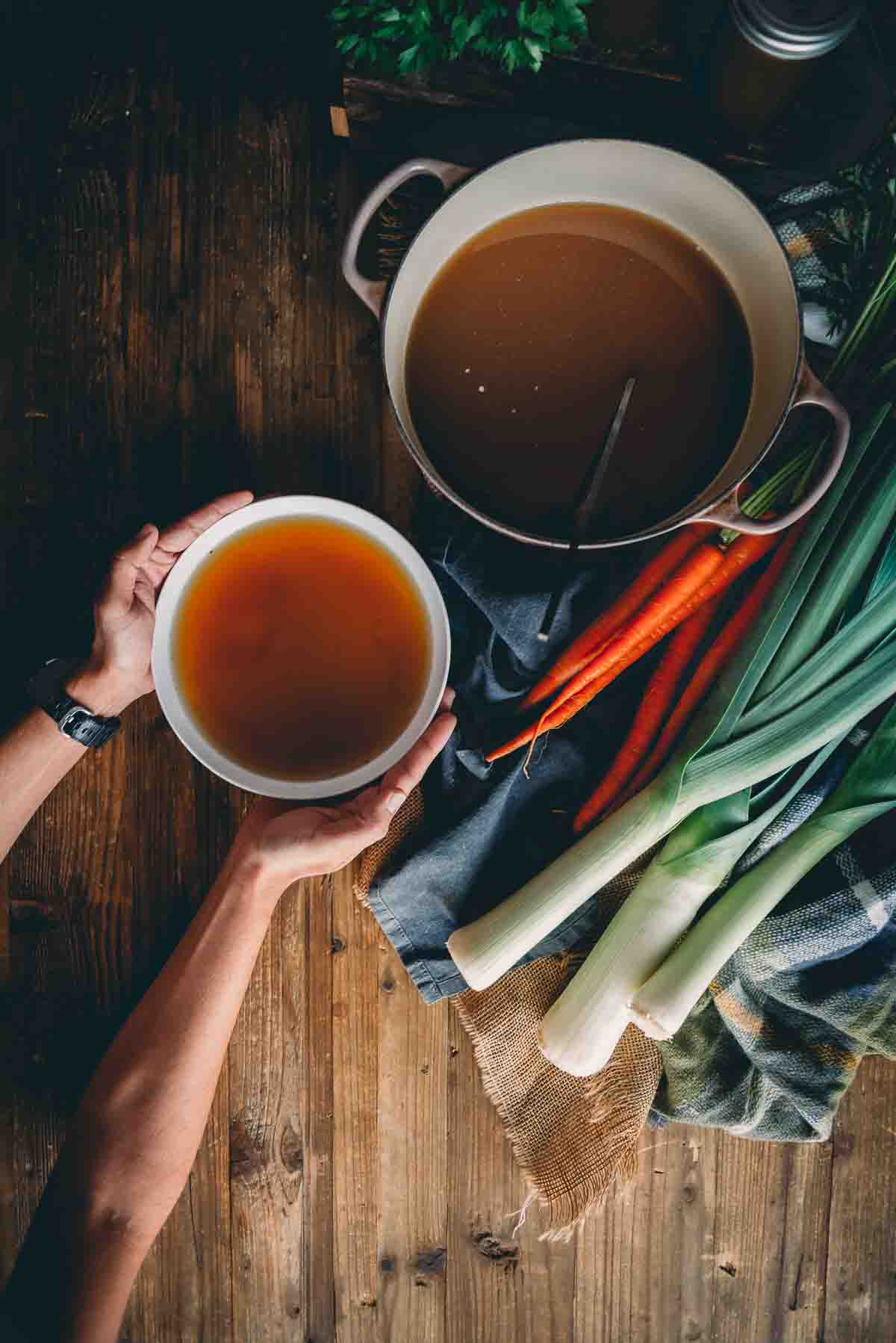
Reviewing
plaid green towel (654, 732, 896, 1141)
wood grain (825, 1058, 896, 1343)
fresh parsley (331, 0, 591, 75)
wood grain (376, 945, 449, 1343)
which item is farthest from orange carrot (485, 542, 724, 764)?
wood grain (825, 1058, 896, 1343)

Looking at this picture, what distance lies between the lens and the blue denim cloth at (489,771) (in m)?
1.00

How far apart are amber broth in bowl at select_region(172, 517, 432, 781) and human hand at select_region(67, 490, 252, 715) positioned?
7 cm

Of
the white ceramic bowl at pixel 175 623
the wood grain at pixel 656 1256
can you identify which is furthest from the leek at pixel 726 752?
the wood grain at pixel 656 1256

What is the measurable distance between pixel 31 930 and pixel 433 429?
0.74 meters

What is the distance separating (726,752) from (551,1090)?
45 cm

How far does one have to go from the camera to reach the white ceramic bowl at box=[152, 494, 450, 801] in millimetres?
916

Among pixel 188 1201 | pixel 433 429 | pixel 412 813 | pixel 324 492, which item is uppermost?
pixel 433 429

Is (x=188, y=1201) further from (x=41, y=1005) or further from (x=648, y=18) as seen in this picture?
(x=648, y=18)

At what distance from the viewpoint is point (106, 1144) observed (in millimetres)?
957

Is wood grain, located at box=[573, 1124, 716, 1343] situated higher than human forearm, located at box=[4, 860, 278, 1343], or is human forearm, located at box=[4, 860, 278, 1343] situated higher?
human forearm, located at box=[4, 860, 278, 1343]

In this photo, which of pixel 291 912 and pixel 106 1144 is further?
pixel 291 912

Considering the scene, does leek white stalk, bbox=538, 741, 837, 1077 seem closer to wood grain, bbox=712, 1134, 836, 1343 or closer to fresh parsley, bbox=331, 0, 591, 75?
wood grain, bbox=712, 1134, 836, 1343

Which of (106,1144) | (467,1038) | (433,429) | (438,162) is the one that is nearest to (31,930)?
(106,1144)

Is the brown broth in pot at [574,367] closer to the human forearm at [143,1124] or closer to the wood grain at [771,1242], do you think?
the human forearm at [143,1124]
